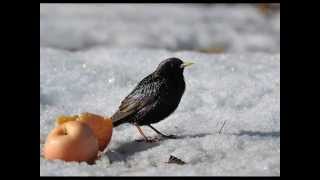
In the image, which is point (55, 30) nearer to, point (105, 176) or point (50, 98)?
point (50, 98)

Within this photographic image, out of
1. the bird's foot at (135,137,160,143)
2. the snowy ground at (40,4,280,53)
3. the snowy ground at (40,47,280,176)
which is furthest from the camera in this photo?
the snowy ground at (40,4,280,53)

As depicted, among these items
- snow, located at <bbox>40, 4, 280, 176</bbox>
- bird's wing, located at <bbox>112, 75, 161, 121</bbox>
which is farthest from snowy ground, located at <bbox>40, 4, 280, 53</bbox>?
bird's wing, located at <bbox>112, 75, 161, 121</bbox>

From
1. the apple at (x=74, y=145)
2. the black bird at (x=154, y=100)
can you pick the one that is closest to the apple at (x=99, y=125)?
the apple at (x=74, y=145)

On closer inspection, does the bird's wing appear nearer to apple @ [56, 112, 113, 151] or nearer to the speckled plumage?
the speckled plumage

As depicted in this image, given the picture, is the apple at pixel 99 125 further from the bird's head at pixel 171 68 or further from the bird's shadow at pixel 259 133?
the bird's shadow at pixel 259 133

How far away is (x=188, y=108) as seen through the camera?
677 cm

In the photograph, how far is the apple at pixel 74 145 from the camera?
5234 millimetres

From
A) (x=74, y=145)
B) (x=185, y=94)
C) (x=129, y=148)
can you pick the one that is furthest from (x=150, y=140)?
(x=185, y=94)

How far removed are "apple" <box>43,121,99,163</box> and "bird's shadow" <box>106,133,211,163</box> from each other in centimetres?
18

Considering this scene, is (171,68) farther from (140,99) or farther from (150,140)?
(150,140)

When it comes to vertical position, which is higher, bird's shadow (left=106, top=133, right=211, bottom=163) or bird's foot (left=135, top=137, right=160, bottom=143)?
bird's foot (left=135, top=137, right=160, bottom=143)

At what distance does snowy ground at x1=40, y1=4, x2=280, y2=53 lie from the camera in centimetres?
1118

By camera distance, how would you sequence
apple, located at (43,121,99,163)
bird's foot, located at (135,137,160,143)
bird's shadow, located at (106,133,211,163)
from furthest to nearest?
bird's foot, located at (135,137,160,143) → bird's shadow, located at (106,133,211,163) → apple, located at (43,121,99,163)

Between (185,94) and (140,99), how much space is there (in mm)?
1286
